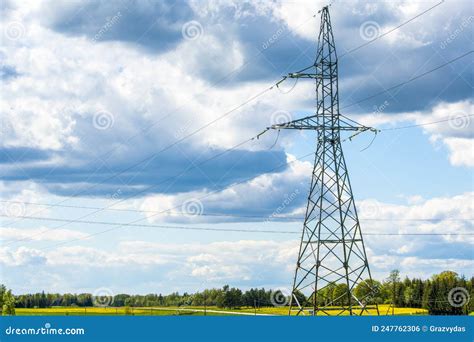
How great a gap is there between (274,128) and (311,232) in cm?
768

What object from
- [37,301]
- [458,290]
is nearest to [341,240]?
[458,290]

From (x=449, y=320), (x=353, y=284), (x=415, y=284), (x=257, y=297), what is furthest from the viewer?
(x=415, y=284)

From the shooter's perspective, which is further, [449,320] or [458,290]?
[458,290]

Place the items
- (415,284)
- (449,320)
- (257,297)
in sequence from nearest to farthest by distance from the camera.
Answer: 1. (449,320)
2. (257,297)
3. (415,284)

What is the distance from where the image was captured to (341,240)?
1838 inches

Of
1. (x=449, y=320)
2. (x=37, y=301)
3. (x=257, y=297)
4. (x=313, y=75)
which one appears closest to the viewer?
(x=449, y=320)

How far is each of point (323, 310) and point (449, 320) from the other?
10.6 m

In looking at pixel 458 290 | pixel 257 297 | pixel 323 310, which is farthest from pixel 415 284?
pixel 323 310

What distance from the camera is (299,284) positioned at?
48000 millimetres

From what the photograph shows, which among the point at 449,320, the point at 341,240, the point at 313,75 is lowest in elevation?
the point at 449,320

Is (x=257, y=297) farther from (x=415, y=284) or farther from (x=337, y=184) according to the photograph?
(x=337, y=184)

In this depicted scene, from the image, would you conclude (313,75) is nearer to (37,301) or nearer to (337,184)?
(337,184)

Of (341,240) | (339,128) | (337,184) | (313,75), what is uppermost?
(313,75)

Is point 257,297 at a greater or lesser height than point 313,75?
lesser
